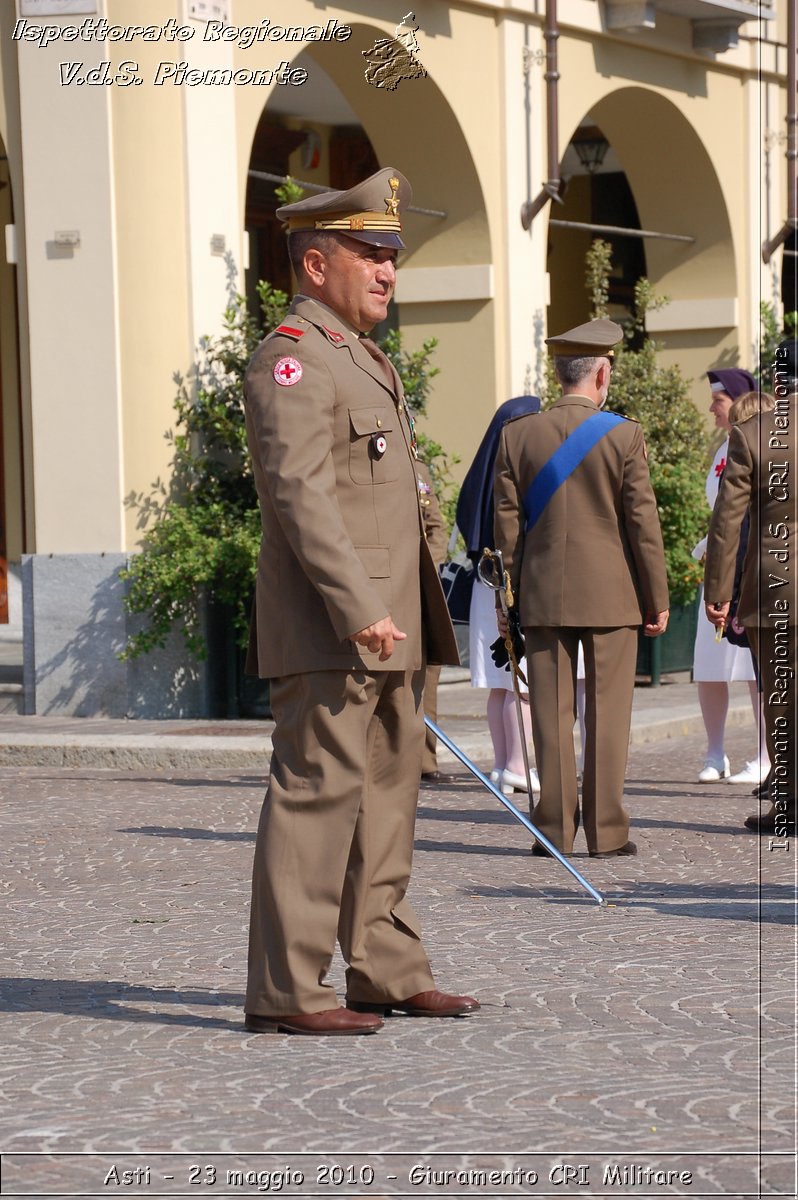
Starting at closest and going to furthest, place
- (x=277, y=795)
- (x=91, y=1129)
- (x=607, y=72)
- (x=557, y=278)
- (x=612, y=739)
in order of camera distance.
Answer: (x=91, y=1129), (x=277, y=795), (x=612, y=739), (x=607, y=72), (x=557, y=278)

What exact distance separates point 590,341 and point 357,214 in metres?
3.08

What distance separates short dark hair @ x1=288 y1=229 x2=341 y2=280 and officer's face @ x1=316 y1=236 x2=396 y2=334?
16 millimetres

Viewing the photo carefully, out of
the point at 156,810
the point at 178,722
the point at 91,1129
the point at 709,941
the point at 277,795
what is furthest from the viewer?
the point at 178,722

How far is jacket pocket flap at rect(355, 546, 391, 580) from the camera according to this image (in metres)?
5.04

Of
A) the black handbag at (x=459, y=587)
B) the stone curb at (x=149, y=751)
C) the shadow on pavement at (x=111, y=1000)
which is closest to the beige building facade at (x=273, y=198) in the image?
the stone curb at (x=149, y=751)

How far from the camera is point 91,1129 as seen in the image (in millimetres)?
4129

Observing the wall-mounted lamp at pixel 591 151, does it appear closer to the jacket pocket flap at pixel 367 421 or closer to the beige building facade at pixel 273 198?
the beige building facade at pixel 273 198

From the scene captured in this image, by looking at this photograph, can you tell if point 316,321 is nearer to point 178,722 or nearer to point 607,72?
point 178,722

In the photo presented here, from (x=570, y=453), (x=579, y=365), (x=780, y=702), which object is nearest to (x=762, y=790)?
(x=780, y=702)

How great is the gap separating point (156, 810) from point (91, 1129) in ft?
17.8

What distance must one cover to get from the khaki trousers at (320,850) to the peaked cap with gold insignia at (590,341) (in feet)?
10.7

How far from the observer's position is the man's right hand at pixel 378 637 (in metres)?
4.88

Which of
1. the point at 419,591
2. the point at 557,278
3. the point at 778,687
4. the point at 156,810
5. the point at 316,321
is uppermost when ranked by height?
the point at 557,278

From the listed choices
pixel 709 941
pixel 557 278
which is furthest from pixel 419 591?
pixel 557 278
